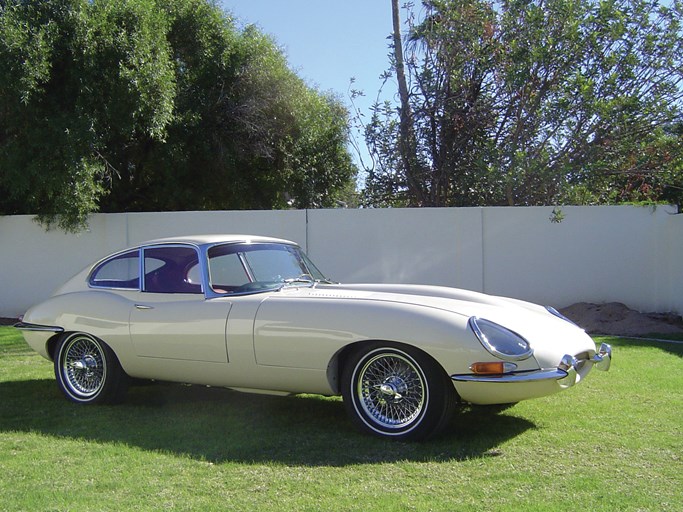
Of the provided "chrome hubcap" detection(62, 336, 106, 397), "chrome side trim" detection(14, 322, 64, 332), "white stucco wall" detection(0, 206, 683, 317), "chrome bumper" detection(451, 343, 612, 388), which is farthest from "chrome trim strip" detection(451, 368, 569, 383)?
"white stucco wall" detection(0, 206, 683, 317)

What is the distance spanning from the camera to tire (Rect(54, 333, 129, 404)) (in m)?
6.25

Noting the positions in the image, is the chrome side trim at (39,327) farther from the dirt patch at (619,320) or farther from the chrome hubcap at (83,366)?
the dirt patch at (619,320)

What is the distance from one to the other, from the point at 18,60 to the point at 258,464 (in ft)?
32.5

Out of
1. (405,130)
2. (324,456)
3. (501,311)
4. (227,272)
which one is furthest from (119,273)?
(405,130)

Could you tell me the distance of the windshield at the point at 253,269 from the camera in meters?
5.99

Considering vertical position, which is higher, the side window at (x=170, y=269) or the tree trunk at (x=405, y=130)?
the tree trunk at (x=405, y=130)

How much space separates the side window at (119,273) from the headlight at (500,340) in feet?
10.3

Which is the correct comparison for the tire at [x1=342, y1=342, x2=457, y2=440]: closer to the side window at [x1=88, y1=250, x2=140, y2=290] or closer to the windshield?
the windshield

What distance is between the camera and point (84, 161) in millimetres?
12711

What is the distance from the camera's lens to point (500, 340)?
15.7 feet

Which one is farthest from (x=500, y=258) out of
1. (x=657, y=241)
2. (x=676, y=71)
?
(x=676, y=71)

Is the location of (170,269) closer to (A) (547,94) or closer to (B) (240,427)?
(B) (240,427)

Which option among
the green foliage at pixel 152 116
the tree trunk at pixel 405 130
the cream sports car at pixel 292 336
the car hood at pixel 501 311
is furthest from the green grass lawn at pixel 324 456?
the tree trunk at pixel 405 130

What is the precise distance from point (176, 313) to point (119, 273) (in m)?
1.03
